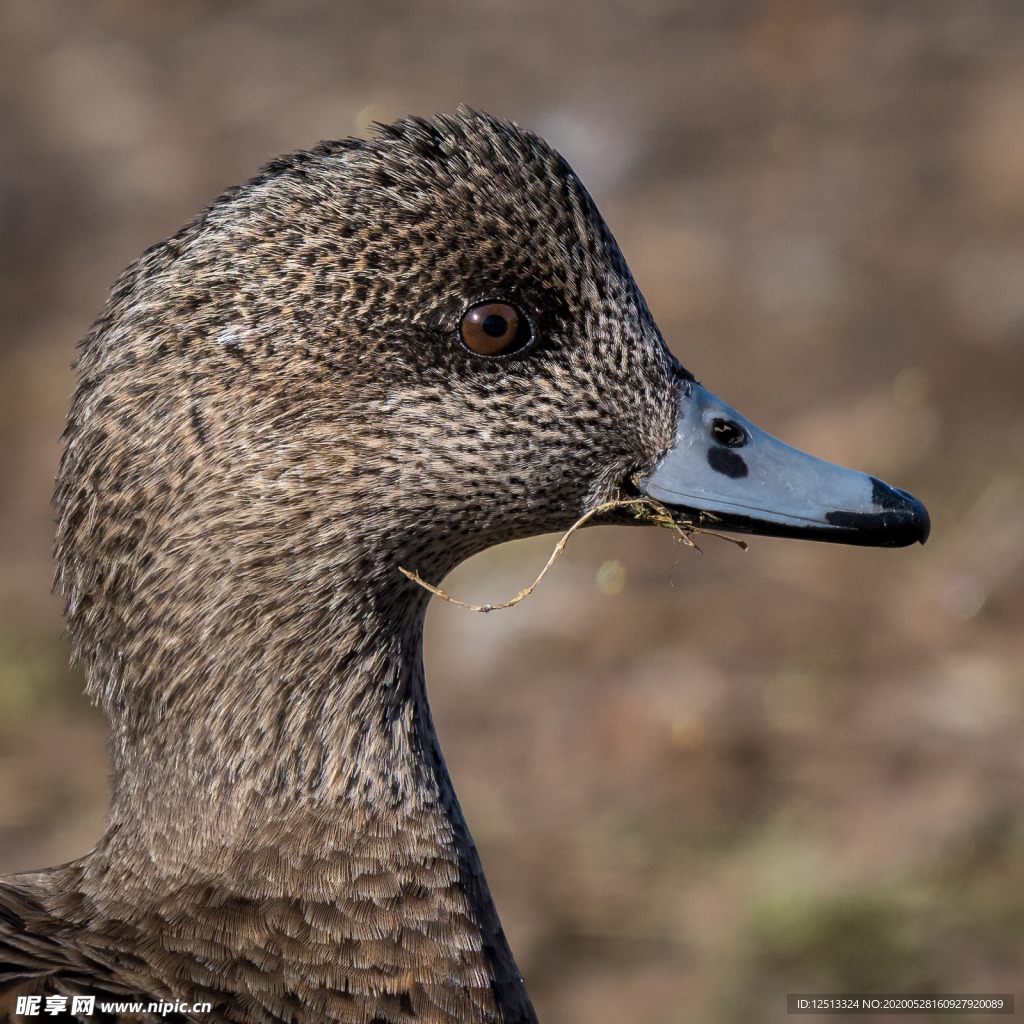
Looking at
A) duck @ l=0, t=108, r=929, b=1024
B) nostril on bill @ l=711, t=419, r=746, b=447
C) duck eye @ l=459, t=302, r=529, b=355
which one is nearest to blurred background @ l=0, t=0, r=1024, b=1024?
nostril on bill @ l=711, t=419, r=746, b=447

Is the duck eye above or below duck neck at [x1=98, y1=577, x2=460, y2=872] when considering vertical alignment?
above

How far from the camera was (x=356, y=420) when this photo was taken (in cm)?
212

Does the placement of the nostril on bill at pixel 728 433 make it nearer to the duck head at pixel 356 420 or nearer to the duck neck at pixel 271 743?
the duck head at pixel 356 420

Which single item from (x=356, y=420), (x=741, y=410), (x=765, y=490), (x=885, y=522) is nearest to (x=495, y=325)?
(x=356, y=420)

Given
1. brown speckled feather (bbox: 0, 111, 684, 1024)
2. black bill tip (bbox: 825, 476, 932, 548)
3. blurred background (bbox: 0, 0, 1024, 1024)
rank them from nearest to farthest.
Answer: brown speckled feather (bbox: 0, 111, 684, 1024)
black bill tip (bbox: 825, 476, 932, 548)
blurred background (bbox: 0, 0, 1024, 1024)

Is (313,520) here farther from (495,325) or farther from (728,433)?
(728,433)

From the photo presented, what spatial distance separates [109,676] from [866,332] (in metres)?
4.86

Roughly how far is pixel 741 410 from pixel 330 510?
411 centimetres

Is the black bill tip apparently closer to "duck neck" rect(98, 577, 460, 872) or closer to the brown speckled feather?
the brown speckled feather

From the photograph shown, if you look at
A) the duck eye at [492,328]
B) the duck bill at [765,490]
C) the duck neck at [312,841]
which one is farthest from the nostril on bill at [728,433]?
the duck neck at [312,841]

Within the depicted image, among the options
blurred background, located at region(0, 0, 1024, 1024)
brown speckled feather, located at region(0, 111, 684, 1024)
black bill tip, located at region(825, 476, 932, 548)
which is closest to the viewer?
brown speckled feather, located at region(0, 111, 684, 1024)

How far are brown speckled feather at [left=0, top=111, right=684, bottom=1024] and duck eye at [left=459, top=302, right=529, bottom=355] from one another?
0.05 ft

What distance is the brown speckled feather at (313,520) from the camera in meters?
2.09

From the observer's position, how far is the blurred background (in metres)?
4.21
